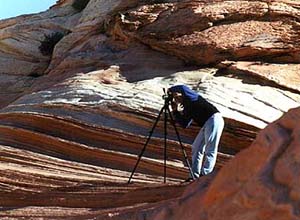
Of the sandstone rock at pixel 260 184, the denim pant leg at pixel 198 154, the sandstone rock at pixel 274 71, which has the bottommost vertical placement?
the denim pant leg at pixel 198 154

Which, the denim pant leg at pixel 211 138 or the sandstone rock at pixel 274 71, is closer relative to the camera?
the denim pant leg at pixel 211 138

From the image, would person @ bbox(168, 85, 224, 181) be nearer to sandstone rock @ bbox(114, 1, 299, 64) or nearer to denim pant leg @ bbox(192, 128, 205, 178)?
denim pant leg @ bbox(192, 128, 205, 178)

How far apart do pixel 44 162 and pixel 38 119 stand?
107cm

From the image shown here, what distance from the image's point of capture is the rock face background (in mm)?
10984

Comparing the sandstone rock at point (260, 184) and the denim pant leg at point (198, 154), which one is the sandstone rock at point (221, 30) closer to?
the denim pant leg at point (198, 154)

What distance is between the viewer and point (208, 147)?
9.86 meters

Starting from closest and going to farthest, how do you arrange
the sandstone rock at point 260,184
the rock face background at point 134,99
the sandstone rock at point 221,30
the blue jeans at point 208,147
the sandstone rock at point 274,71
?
1. the sandstone rock at point 260,184
2. the blue jeans at point 208,147
3. the rock face background at point 134,99
4. the sandstone rock at point 274,71
5. the sandstone rock at point 221,30

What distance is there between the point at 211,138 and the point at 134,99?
3201 millimetres

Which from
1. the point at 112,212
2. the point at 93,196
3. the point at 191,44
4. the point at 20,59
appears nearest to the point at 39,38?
the point at 20,59

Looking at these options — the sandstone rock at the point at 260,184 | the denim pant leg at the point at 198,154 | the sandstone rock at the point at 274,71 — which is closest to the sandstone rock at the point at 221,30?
the sandstone rock at the point at 274,71

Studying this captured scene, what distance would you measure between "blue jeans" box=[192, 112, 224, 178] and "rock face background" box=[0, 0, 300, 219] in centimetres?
45

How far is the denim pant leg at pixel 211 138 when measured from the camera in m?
9.77

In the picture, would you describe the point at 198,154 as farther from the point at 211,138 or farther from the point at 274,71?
the point at 274,71

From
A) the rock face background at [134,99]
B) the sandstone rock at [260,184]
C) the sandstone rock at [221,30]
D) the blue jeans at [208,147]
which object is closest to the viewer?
the sandstone rock at [260,184]
